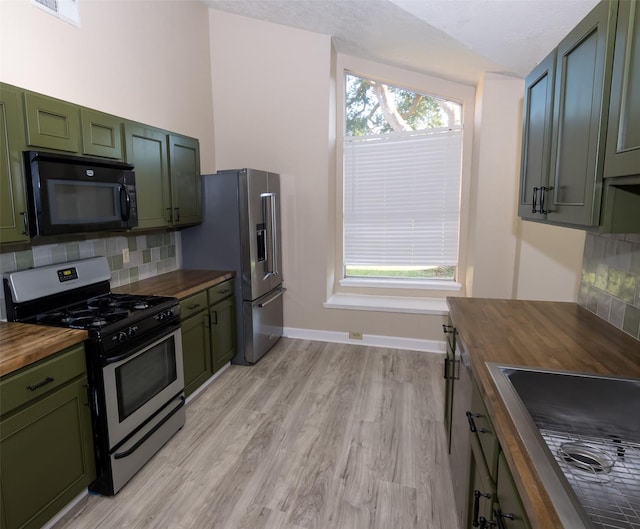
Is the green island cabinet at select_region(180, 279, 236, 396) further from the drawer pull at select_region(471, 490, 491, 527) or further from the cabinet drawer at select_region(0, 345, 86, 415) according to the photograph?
the drawer pull at select_region(471, 490, 491, 527)

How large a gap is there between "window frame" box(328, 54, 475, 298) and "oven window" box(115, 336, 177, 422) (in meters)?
2.18

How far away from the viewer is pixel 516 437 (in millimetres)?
964

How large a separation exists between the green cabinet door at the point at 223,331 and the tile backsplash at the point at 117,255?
25.9 inches

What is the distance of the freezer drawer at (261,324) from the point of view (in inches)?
137

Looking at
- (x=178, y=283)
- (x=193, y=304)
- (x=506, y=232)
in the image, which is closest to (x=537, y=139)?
(x=506, y=232)

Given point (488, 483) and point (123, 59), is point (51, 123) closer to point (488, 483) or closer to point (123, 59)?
point (123, 59)

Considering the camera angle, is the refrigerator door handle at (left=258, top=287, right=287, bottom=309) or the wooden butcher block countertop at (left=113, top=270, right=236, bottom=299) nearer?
the wooden butcher block countertop at (left=113, top=270, right=236, bottom=299)

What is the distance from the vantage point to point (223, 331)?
10.8 ft

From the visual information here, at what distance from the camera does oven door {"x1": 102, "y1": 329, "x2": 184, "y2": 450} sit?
191cm

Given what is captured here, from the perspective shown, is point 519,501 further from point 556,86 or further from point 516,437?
point 556,86

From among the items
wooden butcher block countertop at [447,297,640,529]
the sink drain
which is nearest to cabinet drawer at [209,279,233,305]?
wooden butcher block countertop at [447,297,640,529]

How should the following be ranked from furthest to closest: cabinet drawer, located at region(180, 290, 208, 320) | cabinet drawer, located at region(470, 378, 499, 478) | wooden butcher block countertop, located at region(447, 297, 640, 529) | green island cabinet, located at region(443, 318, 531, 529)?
1. cabinet drawer, located at region(180, 290, 208, 320)
2. cabinet drawer, located at region(470, 378, 499, 478)
3. green island cabinet, located at region(443, 318, 531, 529)
4. wooden butcher block countertop, located at region(447, 297, 640, 529)

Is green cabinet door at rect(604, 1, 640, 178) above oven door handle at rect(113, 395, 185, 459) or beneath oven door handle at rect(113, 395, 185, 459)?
above

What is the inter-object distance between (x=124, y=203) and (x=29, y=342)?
1060mm
